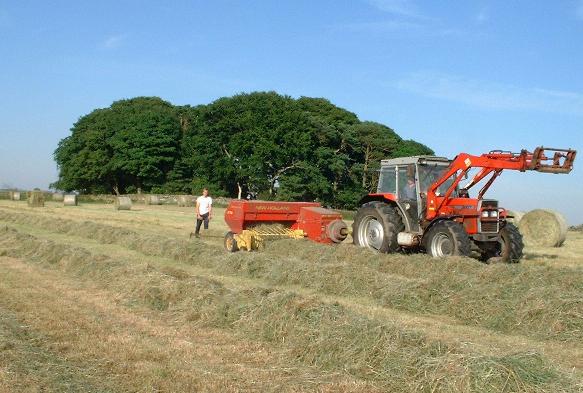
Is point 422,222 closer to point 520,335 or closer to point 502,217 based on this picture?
point 502,217

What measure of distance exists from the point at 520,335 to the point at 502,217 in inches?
219

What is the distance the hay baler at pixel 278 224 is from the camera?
13680 mm

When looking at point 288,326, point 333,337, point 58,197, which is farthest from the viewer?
point 58,197

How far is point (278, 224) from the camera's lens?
14.8 meters

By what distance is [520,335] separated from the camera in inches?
268

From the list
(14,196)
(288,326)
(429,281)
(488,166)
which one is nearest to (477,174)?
(488,166)

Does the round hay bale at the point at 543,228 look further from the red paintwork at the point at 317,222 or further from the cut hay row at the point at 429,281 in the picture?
the cut hay row at the point at 429,281

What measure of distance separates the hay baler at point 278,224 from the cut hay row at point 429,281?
720 millimetres

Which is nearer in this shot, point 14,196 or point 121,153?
point 14,196

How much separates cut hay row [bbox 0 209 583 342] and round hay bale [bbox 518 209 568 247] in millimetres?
8138

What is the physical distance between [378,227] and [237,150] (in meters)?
34.7

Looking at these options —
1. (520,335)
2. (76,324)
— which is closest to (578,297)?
(520,335)

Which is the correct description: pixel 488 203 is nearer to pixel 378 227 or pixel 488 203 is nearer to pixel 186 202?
pixel 378 227

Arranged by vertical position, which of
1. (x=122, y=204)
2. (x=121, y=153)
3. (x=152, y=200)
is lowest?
(x=122, y=204)
